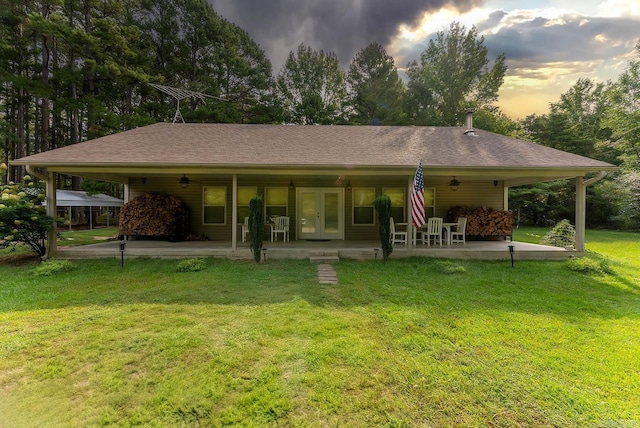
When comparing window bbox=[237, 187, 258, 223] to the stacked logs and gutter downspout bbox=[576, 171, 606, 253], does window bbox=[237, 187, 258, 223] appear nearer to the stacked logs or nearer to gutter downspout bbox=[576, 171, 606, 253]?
the stacked logs

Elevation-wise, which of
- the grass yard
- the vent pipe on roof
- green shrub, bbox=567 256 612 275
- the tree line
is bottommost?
the grass yard

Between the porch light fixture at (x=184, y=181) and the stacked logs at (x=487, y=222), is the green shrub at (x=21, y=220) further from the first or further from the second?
the stacked logs at (x=487, y=222)

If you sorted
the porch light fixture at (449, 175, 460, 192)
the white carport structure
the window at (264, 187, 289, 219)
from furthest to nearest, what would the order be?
the white carport structure → the window at (264, 187, 289, 219) → the porch light fixture at (449, 175, 460, 192)

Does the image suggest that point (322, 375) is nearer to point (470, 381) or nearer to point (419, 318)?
point (470, 381)

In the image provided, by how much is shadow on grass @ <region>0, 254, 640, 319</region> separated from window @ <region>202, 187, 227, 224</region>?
294 cm

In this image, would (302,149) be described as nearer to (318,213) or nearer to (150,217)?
(318,213)

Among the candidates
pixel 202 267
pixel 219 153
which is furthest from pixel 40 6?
pixel 202 267

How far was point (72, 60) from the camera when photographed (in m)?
17.6

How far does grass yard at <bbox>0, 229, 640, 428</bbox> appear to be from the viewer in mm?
2209

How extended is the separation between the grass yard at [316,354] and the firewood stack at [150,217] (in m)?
3.57

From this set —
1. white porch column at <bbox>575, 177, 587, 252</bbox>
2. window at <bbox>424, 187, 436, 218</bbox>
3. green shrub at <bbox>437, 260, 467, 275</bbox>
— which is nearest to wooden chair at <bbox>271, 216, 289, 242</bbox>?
green shrub at <bbox>437, 260, 467, 275</bbox>

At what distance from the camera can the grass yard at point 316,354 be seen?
221 cm

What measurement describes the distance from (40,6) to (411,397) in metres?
25.3

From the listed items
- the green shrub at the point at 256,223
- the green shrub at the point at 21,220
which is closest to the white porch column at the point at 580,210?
the green shrub at the point at 256,223
